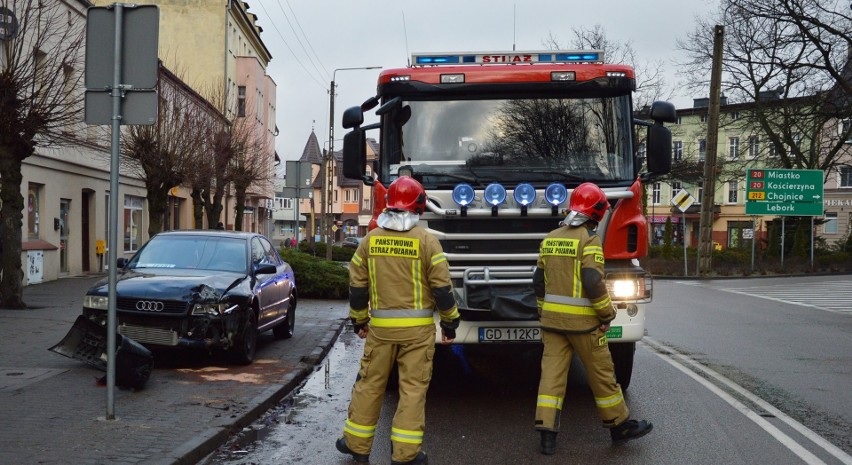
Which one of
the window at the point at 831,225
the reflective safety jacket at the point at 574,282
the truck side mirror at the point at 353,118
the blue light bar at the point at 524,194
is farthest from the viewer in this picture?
the window at the point at 831,225

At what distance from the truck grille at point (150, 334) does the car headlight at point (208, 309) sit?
12.9 inches

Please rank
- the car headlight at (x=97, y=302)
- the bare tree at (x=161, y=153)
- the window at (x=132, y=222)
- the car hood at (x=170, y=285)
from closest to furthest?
the car hood at (x=170, y=285) → the car headlight at (x=97, y=302) → the bare tree at (x=161, y=153) → the window at (x=132, y=222)

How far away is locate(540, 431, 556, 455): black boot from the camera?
6.13 metres

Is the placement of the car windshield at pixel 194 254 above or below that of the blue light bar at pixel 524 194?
below

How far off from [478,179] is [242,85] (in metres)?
46.5

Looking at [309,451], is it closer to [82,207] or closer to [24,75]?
[24,75]

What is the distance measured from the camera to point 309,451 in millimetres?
6266

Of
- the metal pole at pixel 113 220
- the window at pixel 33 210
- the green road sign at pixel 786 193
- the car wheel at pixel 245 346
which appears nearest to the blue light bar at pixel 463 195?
the metal pole at pixel 113 220

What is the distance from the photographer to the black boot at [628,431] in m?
6.38

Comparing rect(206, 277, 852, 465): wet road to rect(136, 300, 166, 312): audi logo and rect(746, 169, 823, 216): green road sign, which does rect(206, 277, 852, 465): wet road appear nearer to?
rect(136, 300, 166, 312): audi logo

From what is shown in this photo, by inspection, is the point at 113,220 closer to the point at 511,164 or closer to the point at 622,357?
the point at 511,164

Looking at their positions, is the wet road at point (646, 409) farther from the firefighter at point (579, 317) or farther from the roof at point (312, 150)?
the roof at point (312, 150)

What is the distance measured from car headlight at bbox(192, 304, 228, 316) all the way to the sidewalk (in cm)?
63

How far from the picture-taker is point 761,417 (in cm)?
736
